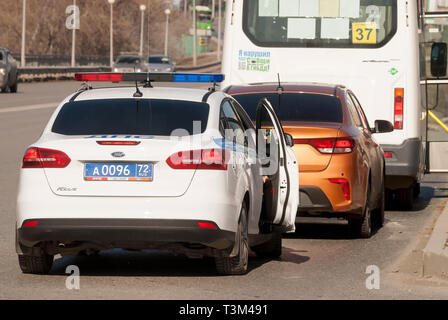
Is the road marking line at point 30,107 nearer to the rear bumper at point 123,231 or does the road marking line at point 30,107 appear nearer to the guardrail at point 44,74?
the guardrail at point 44,74

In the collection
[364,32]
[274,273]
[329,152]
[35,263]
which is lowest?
[274,273]

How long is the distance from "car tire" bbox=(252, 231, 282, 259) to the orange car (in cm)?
114

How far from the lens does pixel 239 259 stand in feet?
29.7

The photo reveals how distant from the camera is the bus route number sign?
→ 1578 centimetres

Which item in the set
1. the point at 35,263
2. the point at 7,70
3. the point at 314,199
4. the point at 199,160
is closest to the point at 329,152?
the point at 314,199

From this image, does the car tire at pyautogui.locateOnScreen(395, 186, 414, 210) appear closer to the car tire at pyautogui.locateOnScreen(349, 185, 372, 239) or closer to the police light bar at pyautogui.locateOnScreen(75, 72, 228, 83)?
the car tire at pyautogui.locateOnScreen(349, 185, 372, 239)

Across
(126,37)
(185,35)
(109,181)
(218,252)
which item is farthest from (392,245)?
(185,35)

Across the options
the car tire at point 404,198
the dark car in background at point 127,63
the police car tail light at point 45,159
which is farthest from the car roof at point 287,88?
the dark car in background at point 127,63

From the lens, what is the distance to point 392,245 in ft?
37.3

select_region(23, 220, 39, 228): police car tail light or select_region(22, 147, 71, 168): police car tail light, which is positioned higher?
select_region(22, 147, 71, 168): police car tail light

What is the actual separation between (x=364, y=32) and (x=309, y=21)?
77cm

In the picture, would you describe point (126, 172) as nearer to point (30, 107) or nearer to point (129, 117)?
point (129, 117)

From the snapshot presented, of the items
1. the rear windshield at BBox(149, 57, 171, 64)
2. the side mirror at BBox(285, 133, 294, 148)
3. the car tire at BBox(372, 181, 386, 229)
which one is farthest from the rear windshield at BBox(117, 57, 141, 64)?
the side mirror at BBox(285, 133, 294, 148)

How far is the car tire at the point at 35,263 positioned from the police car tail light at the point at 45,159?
28.1 inches
